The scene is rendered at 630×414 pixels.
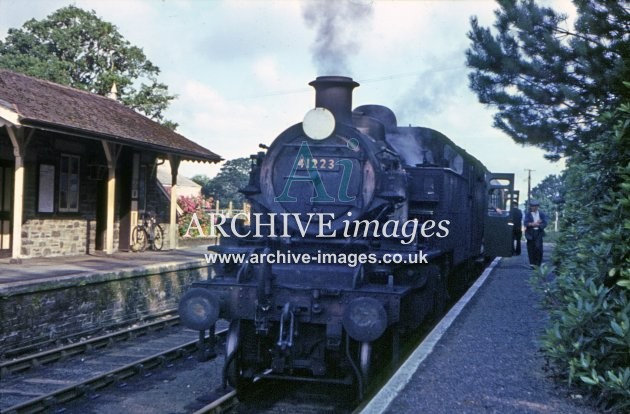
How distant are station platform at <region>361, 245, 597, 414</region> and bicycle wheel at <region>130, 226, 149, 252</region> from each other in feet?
33.6

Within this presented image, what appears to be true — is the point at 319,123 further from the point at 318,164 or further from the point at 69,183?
the point at 69,183

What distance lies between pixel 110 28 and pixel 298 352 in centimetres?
3325

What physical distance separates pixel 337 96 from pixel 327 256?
1.89 metres

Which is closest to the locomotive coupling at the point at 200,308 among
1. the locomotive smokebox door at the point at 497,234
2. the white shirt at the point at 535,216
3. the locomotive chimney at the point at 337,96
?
the locomotive chimney at the point at 337,96

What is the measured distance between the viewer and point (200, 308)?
5988mm

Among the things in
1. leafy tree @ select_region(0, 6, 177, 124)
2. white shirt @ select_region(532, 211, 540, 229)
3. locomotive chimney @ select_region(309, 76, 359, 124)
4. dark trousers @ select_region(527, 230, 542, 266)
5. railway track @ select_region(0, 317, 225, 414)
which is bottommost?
railway track @ select_region(0, 317, 225, 414)

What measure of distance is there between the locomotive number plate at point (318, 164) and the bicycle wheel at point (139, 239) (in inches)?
417

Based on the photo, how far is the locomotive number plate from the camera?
22.3 ft

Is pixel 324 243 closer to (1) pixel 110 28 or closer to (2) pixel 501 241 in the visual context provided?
(2) pixel 501 241

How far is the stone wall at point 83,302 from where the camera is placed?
353 inches

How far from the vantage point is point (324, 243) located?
6.61 metres

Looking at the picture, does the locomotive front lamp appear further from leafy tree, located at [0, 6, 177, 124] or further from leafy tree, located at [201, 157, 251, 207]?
leafy tree, located at [201, 157, 251, 207]

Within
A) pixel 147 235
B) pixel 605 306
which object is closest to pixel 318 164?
pixel 605 306

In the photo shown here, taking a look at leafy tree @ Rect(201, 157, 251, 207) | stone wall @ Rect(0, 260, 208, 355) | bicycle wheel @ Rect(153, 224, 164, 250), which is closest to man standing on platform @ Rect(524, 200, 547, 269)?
stone wall @ Rect(0, 260, 208, 355)
